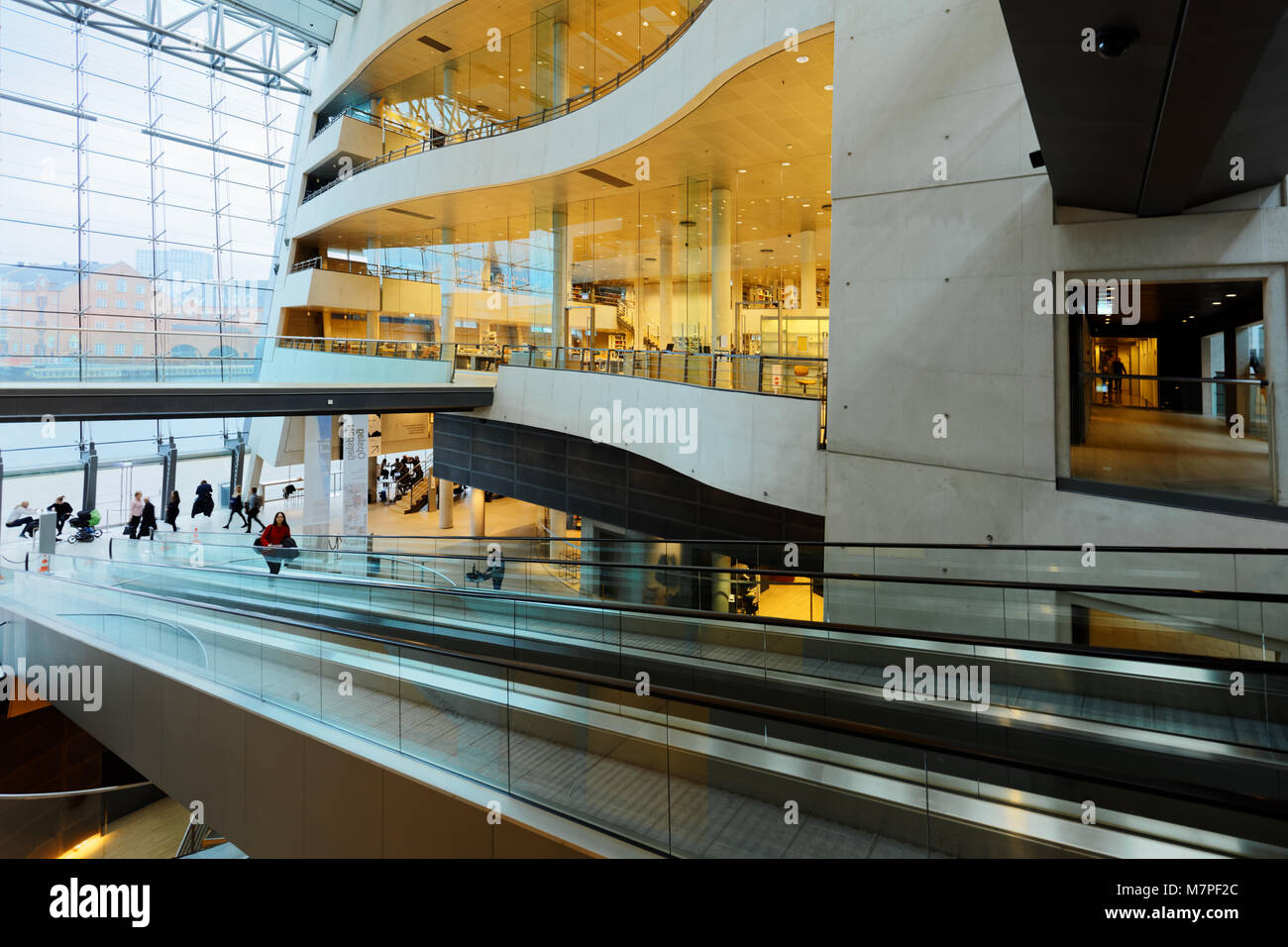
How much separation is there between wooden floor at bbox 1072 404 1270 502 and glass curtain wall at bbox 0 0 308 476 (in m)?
16.5

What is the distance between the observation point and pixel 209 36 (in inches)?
938

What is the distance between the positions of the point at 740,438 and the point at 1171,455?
5125mm

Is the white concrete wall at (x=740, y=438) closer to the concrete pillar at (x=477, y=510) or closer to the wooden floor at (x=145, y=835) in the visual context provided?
the concrete pillar at (x=477, y=510)

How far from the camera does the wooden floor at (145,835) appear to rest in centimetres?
1035

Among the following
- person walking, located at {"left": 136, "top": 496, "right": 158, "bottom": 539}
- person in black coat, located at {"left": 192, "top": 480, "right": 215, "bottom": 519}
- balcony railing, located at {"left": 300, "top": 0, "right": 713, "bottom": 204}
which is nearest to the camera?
balcony railing, located at {"left": 300, "top": 0, "right": 713, "bottom": 204}

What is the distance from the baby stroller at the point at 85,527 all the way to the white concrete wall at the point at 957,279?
1904cm

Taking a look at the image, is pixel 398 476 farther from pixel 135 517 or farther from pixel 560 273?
pixel 560 273

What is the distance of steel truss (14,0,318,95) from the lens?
20984 mm

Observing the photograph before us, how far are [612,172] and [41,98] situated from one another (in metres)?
17.9

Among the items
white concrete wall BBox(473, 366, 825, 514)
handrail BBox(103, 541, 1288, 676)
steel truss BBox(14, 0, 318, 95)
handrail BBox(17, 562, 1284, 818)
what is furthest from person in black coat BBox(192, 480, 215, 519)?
handrail BBox(17, 562, 1284, 818)

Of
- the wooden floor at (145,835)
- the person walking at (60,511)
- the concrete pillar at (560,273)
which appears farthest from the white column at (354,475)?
the wooden floor at (145,835)

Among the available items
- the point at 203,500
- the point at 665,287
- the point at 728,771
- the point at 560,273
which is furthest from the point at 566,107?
the point at 203,500

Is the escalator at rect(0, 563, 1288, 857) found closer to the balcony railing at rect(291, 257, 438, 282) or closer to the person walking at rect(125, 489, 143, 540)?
the person walking at rect(125, 489, 143, 540)

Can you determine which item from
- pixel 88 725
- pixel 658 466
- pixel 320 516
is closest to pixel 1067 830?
pixel 88 725
